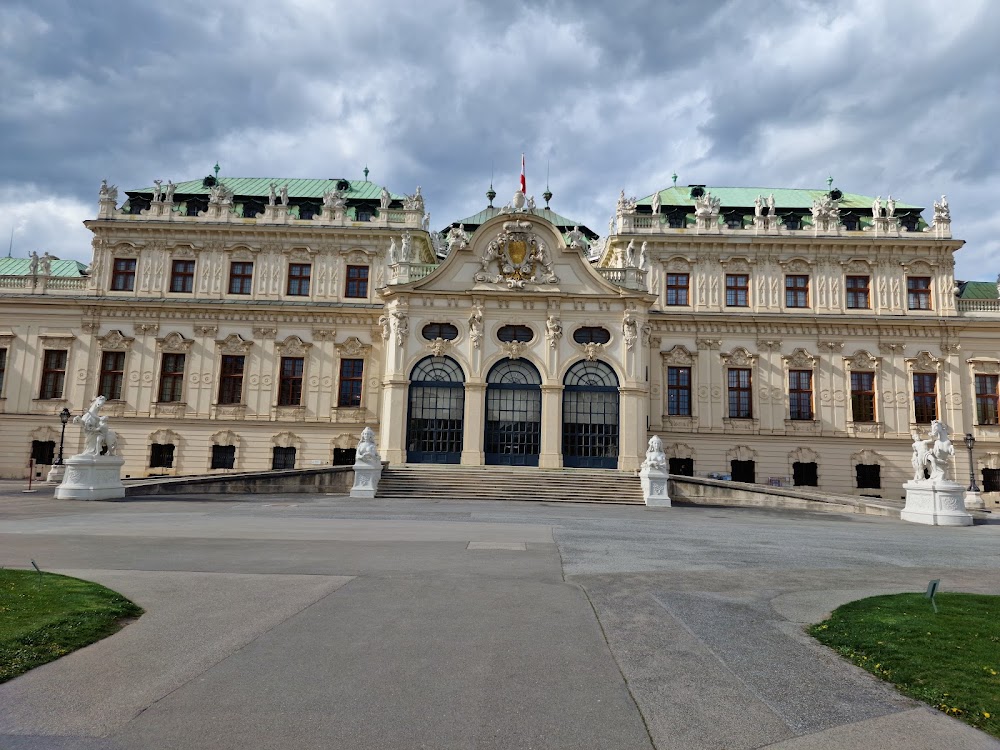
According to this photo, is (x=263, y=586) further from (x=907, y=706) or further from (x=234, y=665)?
(x=907, y=706)

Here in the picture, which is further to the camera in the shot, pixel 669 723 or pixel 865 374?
pixel 865 374

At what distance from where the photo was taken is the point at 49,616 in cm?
681

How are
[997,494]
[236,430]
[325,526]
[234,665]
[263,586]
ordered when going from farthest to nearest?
[236,430]
[997,494]
[325,526]
[263,586]
[234,665]

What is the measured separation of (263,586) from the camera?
9.24 m

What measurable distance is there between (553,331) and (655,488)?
10.6 meters

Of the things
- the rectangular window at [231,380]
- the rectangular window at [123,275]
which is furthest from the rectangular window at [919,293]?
the rectangular window at [123,275]

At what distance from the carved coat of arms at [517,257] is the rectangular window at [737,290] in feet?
39.5

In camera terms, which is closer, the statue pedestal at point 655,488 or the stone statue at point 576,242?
the statue pedestal at point 655,488

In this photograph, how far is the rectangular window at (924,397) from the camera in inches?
1535

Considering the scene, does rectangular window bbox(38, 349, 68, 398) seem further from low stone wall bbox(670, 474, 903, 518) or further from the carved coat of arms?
low stone wall bbox(670, 474, 903, 518)

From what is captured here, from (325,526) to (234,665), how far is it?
11.4 metres

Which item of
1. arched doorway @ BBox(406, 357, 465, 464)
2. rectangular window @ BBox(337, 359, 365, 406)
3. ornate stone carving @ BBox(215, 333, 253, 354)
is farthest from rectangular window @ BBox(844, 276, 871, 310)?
ornate stone carving @ BBox(215, 333, 253, 354)

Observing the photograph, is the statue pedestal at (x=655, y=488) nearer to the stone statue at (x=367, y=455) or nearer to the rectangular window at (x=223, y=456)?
the stone statue at (x=367, y=455)

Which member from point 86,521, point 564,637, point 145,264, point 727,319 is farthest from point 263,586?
point 145,264
